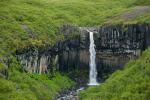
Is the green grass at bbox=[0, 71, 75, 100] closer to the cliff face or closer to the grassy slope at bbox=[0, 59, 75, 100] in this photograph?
the grassy slope at bbox=[0, 59, 75, 100]

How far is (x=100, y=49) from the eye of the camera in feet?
275

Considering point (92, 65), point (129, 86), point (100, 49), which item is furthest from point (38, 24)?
point (129, 86)

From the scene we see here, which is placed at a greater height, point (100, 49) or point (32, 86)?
point (100, 49)

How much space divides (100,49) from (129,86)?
2410cm

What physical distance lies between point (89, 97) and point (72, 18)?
34.5 metres

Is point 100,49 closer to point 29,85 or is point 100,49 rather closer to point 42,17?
point 42,17

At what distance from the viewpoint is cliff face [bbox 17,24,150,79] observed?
79125 mm

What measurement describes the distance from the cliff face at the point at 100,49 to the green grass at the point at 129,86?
11943mm

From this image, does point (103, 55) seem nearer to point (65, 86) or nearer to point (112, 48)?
point (112, 48)

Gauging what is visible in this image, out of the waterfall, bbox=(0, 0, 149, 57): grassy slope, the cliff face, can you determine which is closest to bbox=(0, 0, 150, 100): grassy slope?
bbox=(0, 0, 149, 57): grassy slope

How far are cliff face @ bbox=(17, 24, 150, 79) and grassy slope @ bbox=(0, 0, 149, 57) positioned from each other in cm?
182

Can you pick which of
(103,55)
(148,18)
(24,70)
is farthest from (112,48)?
(24,70)

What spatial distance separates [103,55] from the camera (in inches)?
3285

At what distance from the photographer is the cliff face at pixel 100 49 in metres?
79.1
